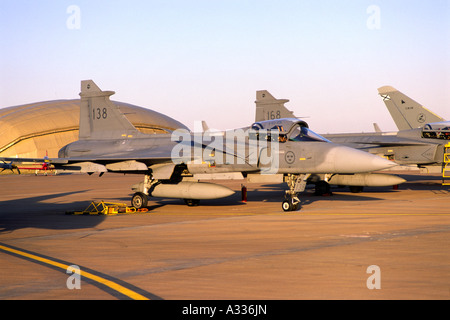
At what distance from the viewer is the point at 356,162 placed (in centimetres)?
1473

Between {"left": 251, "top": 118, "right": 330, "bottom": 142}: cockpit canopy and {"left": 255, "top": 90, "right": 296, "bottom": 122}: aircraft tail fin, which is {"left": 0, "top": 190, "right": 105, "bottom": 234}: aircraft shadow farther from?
{"left": 255, "top": 90, "right": 296, "bottom": 122}: aircraft tail fin

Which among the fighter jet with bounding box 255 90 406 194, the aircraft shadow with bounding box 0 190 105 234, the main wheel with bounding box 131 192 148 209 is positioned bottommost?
the aircraft shadow with bounding box 0 190 105 234

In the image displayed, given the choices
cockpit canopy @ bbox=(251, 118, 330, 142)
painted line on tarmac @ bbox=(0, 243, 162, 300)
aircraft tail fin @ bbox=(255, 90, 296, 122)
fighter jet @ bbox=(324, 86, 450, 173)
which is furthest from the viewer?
aircraft tail fin @ bbox=(255, 90, 296, 122)

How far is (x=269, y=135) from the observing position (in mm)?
16094

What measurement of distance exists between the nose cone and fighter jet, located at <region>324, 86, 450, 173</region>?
397 inches

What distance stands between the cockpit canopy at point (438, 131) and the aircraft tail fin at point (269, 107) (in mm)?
6797

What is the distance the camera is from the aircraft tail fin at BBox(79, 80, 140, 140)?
2036cm

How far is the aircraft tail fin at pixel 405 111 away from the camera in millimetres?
28094

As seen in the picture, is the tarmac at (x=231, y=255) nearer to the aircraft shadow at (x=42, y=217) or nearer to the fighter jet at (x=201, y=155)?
the aircraft shadow at (x=42, y=217)

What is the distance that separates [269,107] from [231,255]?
1936cm

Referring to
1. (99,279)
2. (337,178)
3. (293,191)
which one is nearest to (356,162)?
(293,191)

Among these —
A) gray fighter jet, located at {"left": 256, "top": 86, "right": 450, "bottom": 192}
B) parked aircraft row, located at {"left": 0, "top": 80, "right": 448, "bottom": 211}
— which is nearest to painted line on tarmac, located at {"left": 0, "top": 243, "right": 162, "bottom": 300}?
parked aircraft row, located at {"left": 0, "top": 80, "right": 448, "bottom": 211}

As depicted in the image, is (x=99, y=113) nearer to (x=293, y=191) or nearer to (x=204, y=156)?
(x=204, y=156)

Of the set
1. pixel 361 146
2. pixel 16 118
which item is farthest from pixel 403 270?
pixel 16 118
